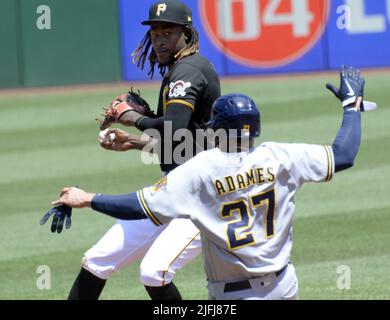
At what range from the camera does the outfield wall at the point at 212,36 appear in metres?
19.3

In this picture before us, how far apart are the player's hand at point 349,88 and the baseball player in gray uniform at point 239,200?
362 mm

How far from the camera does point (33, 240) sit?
9086 millimetres

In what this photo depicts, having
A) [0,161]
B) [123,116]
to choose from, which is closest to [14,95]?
[0,161]

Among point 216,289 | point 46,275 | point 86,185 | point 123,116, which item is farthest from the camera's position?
point 86,185

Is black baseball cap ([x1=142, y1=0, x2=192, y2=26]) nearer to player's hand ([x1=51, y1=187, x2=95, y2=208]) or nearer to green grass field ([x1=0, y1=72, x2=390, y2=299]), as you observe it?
player's hand ([x1=51, y1=187, x2=95, y2=208])

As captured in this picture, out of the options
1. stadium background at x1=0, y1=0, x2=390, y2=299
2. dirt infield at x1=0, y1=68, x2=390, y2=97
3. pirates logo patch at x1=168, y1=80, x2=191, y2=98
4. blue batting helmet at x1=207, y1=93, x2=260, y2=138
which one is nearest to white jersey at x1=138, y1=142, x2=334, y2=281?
blue batting helmet at x1=207, y1=93, x2=260, y2=138

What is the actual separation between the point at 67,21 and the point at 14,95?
1.81m

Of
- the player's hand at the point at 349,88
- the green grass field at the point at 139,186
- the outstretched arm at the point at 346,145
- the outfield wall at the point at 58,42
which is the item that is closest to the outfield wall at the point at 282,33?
the outfield wall at the point at 58,42

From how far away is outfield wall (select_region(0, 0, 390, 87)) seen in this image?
1934 cm

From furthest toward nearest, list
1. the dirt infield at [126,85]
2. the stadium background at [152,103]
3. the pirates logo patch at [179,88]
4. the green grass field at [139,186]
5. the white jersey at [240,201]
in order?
the dirt infield at [126,85]
the stadium background at [152,103]
the green grass field at [139,186]
the pirates logo patch at [179,88]
the white jersey at [240,201]

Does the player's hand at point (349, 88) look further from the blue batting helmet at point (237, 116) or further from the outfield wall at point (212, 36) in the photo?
the outfield wall at point (212, 36)

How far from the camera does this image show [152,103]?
16.7 metres

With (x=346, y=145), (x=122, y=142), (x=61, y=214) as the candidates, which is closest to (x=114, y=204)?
(x=61, y=214)

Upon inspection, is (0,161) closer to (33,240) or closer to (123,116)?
(33,240)
